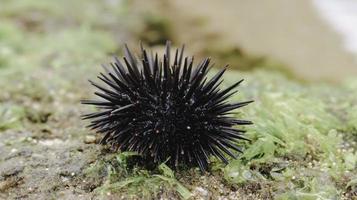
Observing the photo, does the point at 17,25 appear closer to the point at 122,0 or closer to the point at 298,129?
the point at 122,0

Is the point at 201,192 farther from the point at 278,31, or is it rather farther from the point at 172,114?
the point at 278,31

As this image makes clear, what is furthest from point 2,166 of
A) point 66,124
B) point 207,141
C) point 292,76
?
point 292,76

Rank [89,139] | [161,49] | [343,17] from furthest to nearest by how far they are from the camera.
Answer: [343,17] < [161,49] < [89,139]

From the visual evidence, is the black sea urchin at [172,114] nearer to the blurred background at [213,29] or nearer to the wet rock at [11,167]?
the wet rock at [11,167]

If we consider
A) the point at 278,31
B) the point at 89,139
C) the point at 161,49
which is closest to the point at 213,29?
the point at 278,31

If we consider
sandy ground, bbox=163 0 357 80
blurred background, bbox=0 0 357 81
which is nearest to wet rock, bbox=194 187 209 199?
blurred background, bbox=0 0 357 81

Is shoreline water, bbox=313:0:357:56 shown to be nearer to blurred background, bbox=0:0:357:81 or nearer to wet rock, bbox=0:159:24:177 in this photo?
blurred background, bbox=0:0:357:81

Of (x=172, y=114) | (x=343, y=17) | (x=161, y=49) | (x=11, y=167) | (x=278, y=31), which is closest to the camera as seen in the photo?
(x=172, y=114)
